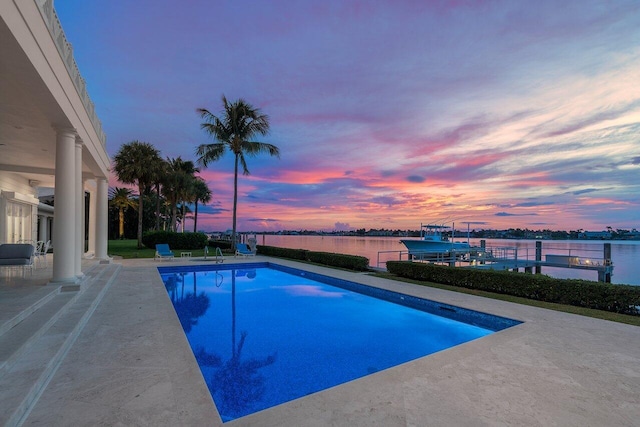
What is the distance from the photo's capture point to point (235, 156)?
19453 millimetres

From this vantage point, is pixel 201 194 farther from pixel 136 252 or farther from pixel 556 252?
pixel 556 252

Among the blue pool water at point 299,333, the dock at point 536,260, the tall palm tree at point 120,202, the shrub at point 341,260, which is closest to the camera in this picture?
the blue pool water at point 299,333

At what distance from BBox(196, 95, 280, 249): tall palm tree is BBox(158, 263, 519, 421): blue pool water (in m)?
10.6

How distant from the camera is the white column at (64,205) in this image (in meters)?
6.38

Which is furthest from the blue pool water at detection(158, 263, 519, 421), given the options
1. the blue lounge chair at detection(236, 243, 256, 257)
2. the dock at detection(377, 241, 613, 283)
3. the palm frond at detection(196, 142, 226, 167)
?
the palm frond at detection(196, 142, 226, 167)

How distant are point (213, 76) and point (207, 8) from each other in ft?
11.6

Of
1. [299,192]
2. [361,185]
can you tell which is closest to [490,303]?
[361,185]

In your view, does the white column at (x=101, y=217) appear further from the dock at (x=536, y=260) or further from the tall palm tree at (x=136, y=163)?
the dock at (x=536, y=260)

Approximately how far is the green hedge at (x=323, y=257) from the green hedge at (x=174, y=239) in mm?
6742

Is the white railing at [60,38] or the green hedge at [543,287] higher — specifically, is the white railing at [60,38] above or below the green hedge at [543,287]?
above

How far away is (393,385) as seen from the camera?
324 centimetres

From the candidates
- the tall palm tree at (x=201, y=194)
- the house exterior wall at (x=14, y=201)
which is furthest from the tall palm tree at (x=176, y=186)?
the house exterior wall at (x=14, y=201)

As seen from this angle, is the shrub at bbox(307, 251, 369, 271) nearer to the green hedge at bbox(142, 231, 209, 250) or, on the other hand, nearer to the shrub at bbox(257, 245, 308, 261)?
the shrub at bbox(257, 245, 308, 261)

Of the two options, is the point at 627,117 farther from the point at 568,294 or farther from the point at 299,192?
the point at 299,192
